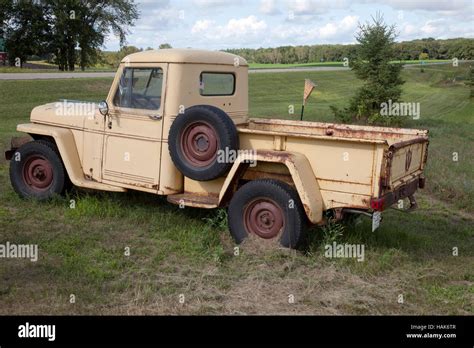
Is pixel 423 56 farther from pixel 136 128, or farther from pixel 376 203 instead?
pixel 376 203

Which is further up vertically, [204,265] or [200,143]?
[200,143]

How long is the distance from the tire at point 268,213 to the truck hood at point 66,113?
8.10 feet

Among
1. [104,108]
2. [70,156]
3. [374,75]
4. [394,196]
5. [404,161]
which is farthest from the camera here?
[374,75]

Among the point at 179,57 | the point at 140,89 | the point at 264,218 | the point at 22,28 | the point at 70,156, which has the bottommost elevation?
the point at 264,218

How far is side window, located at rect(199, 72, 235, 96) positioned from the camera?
6.87 m

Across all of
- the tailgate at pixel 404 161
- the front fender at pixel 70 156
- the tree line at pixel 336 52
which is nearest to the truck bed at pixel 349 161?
the tailgate at pixel 404 161

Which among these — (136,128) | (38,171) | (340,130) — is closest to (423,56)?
(340,130)

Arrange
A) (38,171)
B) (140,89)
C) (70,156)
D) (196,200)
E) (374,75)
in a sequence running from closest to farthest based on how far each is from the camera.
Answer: (196,200)
(140,89)
(70,156)
(38,171)
(374,75)

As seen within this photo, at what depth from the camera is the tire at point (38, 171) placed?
7.53m

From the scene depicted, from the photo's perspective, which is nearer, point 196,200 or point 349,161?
point 349,161

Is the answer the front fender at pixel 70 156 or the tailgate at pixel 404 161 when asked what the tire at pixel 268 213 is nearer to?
the tailgate at pixel 404 161

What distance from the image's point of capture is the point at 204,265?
5.66 m

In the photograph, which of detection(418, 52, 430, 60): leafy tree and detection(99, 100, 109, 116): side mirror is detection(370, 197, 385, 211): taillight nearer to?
detection(99, 100, 109, 116): side mirror

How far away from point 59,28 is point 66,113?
3288 cm
